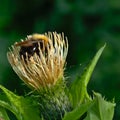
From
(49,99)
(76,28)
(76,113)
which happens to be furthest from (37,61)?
(76,28)

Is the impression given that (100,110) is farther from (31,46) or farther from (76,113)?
(31,46)

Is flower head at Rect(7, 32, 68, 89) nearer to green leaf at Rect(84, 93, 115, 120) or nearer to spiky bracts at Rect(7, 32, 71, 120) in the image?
spiky bracts at Rect(7, 32, 71, 120)

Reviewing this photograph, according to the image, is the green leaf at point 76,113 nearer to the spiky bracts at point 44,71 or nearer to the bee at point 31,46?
the spiky bracts at point 44,71

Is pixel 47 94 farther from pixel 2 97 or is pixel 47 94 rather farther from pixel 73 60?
pixel 73 60

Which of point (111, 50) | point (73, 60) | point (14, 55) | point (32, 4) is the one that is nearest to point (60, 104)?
point (14, 55)

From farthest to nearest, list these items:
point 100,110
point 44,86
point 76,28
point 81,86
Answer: point 76,28 < point 44,86 < point 81,86 < point 100,110

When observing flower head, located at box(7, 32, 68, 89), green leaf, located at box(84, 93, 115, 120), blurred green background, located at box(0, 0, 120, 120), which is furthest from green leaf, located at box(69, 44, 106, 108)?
blurred green background, located at box(0, 0, 120, 120)
